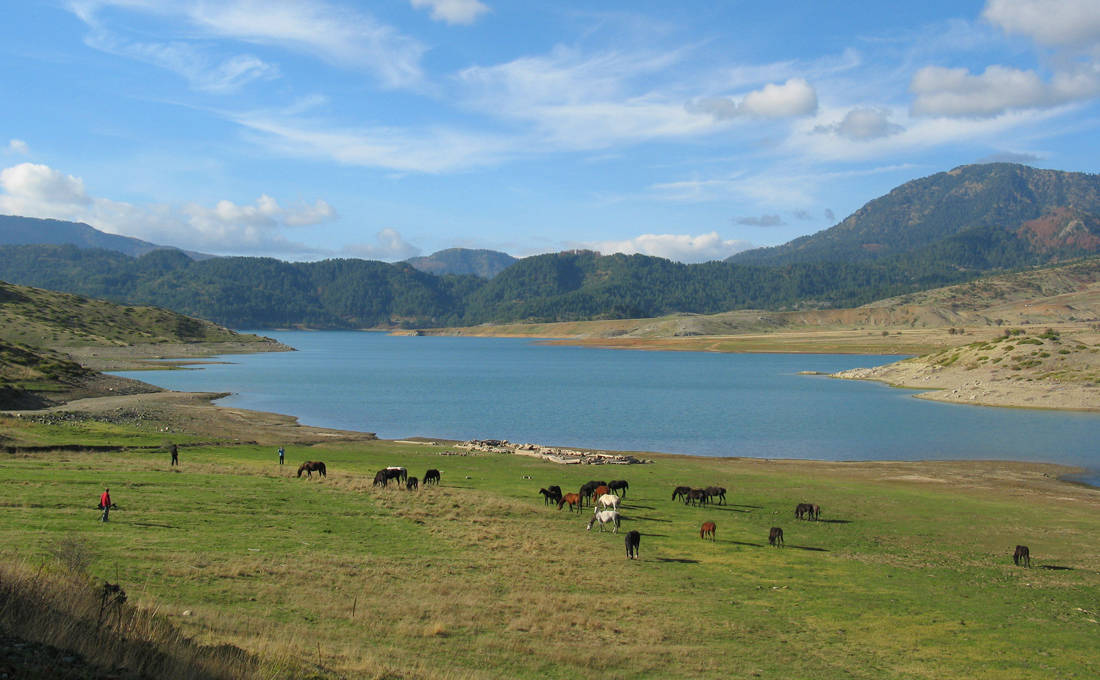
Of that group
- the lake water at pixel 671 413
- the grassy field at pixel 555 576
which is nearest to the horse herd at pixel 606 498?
the grassy field at pixel 555 576

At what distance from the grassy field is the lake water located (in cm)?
2285

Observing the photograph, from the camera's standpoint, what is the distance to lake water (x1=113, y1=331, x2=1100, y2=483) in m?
55.8

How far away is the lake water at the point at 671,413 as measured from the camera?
5584cm

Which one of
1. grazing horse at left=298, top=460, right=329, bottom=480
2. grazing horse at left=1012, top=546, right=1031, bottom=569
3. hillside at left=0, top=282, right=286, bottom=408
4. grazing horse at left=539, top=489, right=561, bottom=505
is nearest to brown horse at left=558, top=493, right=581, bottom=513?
grazing horse at left=539, top=489, right=561, bottom=505

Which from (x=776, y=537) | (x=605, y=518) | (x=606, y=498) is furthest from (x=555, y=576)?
(x=776, y=537)

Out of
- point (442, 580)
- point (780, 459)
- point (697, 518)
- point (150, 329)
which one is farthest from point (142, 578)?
point (150, 329)

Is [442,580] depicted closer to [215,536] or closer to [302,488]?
[215,536]

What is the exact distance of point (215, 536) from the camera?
758 inches

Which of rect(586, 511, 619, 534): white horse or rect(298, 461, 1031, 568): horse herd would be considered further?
rect(586, 511, 619, 534): white horse

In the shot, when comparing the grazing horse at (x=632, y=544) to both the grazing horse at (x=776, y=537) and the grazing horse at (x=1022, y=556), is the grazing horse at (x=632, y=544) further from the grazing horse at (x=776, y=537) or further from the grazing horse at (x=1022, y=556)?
the grazing horse at (x=1022, y=556)

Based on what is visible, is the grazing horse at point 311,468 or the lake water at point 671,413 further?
the lake water at point 671,413

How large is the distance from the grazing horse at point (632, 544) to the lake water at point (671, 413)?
1236 inches

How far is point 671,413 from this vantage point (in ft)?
247

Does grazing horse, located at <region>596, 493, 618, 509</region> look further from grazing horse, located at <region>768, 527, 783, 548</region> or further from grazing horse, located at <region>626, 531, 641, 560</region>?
grazing horse, located at <region>768, 527, 783, 548</region>
